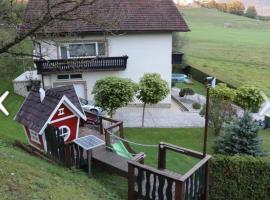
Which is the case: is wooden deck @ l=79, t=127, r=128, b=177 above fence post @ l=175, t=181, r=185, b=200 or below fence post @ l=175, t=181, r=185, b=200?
below

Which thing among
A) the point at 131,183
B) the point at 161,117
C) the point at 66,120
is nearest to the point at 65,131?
the point at 66,120

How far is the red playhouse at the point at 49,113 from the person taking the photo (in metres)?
12.3

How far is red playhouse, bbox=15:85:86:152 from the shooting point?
12.3 m

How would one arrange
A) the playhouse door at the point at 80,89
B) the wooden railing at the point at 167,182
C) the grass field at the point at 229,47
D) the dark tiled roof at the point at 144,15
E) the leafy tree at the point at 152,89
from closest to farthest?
the wooden railing at the point at 167,182 < the leafy tree at the point at 152,89 < the dark tiled roof at the point at 144,15 < the playhouse door at the point at 80,89 < the grass field at the point at 229,47

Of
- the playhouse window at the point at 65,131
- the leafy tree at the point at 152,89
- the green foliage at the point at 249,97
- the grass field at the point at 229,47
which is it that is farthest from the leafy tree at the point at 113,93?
the grass field at the point at 229,47

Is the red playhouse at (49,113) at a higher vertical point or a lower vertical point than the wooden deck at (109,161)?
higher

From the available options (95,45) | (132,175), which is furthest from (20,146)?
(95,45)

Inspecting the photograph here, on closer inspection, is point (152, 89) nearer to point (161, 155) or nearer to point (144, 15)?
point (144, 15)

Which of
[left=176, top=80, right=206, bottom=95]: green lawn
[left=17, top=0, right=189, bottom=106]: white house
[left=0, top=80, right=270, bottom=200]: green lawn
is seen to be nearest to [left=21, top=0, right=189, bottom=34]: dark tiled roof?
[left=17, top=0, right=189, bottom=106]: white house

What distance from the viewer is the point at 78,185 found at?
33.7 ft

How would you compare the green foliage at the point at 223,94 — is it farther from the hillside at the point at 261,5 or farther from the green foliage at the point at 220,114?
the hillside at the point at 261,5

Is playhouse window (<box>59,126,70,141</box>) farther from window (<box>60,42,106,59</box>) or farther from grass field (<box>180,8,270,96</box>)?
grass field (<box>180,8,270,96</box>)

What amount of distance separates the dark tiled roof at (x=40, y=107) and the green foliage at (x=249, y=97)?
11.7 m

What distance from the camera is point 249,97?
20938 millimetres
